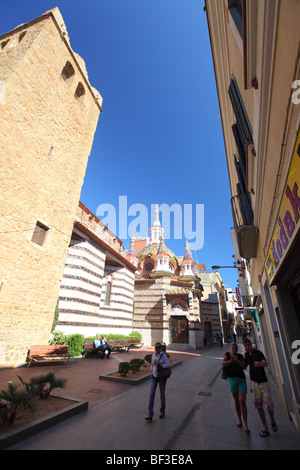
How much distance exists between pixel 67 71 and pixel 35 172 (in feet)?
26.7

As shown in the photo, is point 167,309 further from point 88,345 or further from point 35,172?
point 35,172

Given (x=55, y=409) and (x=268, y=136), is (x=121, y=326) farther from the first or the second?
(x=268, y=136)

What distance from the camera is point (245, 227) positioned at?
5672 millimetres

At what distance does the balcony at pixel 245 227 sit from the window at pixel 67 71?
1301 cm

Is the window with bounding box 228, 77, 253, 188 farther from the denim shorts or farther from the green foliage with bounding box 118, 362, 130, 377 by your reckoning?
the green foliage with bounding box 118, 362, 130, 377

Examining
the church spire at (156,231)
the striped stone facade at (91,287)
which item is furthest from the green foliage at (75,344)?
the church spire at (156,231)

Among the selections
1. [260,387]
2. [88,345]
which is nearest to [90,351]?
[88,345]

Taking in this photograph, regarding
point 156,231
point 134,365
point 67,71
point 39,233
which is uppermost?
point 156,231

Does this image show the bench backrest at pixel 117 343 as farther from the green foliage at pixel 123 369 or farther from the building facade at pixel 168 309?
the building facade at pixel 168 309

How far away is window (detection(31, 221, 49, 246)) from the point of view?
9559 millimetres

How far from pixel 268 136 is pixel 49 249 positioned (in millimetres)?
9796

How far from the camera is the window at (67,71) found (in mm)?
12961
